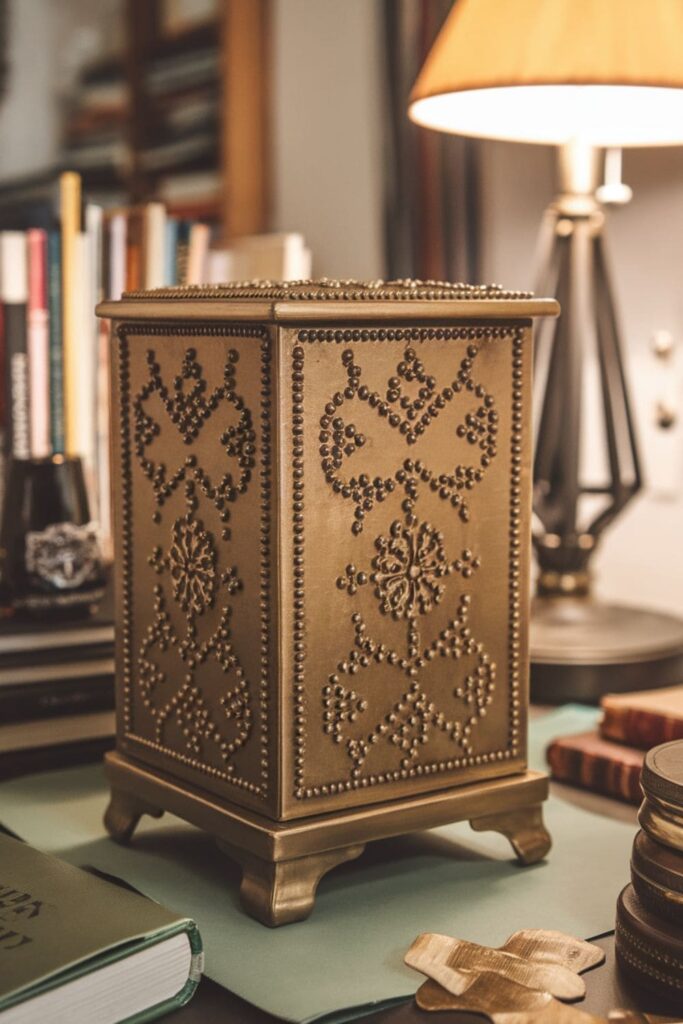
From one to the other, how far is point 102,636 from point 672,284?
724mm

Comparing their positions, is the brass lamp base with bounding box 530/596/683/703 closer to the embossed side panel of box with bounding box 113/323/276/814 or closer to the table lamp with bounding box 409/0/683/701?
the table lamp with bounding box 409/0/683/701

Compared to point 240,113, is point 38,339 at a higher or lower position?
lower

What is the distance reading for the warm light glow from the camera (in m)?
1.07

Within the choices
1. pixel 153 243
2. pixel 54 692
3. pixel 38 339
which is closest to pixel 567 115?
pixel 153 243

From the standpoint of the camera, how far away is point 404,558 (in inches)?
29.4

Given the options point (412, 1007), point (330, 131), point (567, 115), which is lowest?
point (412, 1007)

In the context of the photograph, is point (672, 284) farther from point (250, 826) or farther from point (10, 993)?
point (10, 993)

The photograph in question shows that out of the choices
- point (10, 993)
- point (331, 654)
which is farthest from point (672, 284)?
point (10, 993)

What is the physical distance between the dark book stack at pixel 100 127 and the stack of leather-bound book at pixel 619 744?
70.4 inches

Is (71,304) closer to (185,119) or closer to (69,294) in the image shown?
(69,294)

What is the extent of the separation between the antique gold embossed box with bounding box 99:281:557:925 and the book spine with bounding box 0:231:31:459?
449mm

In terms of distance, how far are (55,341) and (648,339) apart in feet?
2.02

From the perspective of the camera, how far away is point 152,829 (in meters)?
0.86

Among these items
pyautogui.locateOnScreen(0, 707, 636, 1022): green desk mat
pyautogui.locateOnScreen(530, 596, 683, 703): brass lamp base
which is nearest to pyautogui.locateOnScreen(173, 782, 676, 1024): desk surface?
pyautogui.locateOnScreen(0, 707, 636, 1022): green desk mat
